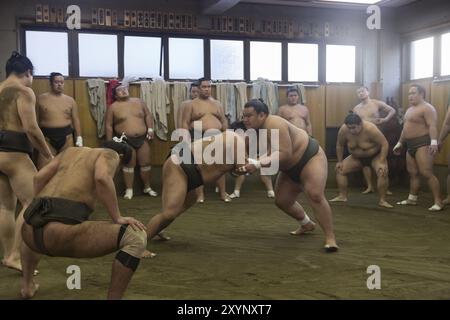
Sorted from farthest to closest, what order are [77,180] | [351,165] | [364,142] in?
1. [351,165]
2. [364,142]
3. [77,180]

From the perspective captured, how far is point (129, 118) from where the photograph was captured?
18.6ft

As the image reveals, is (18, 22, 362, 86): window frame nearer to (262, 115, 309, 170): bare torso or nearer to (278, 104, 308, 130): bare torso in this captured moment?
(278, 104, 308, 130): bare torso

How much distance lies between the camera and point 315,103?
22.0 feet

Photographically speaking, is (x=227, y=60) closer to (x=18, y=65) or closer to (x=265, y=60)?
(x=265, y=60)

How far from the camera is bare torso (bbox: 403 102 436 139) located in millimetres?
4828

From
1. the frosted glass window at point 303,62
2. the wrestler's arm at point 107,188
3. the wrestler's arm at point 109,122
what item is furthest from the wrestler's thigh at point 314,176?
the frosted glass window at point 303,62

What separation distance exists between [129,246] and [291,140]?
1.57 meters

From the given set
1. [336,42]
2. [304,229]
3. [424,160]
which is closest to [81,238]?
[304,229]

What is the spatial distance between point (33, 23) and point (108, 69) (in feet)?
3.42

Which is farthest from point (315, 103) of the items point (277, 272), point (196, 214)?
point (277, 272)

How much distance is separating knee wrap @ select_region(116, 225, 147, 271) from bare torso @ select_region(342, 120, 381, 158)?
356 cm

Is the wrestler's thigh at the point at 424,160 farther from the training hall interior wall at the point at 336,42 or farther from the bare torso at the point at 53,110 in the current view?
the bare torso at the point at 53,110

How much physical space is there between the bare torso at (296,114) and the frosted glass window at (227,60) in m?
1.13

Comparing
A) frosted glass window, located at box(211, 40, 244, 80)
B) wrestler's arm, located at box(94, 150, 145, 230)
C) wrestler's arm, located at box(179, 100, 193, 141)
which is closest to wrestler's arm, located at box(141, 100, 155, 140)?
wrestler's arm, located at box(179, 100, 193, 141)
